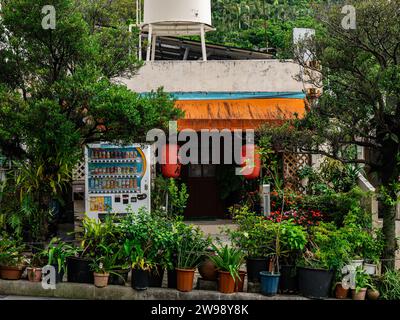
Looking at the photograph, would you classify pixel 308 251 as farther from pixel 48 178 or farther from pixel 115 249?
pixel 48 178

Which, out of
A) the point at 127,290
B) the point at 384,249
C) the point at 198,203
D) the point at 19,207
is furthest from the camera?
the point at 198,203

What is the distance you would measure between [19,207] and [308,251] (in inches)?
233

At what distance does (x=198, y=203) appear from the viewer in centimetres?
1861

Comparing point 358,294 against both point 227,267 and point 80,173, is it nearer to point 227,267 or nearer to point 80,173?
point 227,267

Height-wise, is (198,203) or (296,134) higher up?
(296,134)

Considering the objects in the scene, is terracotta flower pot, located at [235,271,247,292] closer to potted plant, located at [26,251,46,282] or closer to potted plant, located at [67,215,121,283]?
potted plant, located at [67,215,121,283]

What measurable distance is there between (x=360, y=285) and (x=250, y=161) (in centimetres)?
576

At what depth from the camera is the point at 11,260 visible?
10930 millimetres

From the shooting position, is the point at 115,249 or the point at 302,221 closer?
the point at 115,249

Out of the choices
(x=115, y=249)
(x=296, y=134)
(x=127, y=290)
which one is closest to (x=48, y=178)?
(x=115, y=249)

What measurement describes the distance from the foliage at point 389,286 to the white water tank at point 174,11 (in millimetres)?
11432

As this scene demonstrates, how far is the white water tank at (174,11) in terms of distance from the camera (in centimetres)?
1903

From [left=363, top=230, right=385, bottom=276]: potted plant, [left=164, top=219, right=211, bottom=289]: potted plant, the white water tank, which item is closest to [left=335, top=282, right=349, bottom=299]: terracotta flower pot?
[left=363, top=230, right=385, bottom=276]: potted plant

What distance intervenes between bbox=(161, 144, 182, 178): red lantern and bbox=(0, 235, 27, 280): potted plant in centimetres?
521
